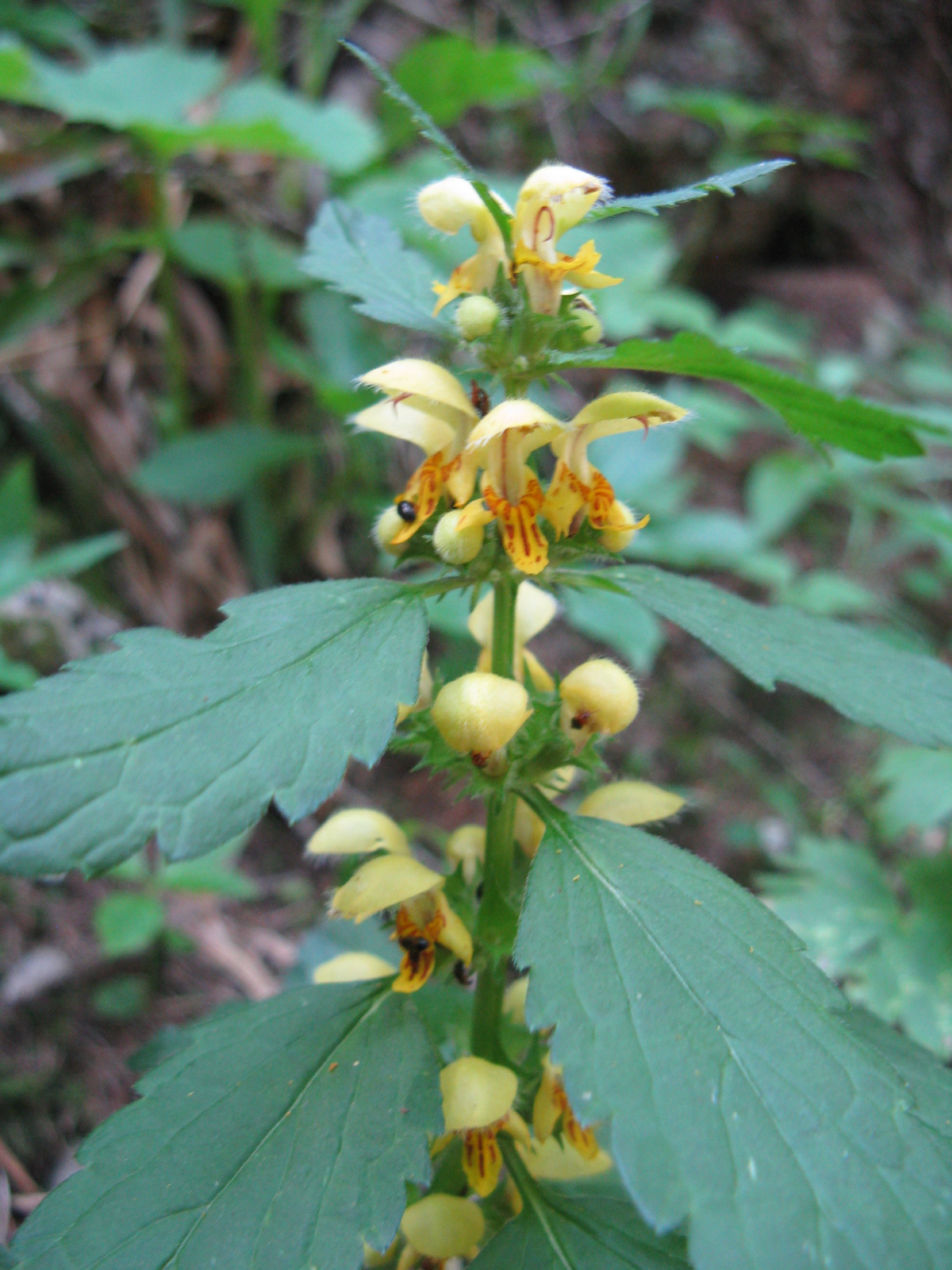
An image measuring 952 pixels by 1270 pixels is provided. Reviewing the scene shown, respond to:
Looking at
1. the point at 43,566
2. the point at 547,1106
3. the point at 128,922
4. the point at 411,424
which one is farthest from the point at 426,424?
the point at 128,922

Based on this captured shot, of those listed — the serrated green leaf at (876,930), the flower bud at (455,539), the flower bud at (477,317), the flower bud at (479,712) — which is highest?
the flower bud at (477,317)

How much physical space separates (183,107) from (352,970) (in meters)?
2.66

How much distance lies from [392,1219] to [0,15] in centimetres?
441

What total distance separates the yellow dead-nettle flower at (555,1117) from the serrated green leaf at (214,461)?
2.10 meters

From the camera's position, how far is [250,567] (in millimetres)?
3135

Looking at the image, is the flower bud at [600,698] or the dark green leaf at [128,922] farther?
the dark green leaf at [128,922]

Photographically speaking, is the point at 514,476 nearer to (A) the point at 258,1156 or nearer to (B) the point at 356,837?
(B) the point at 356,837

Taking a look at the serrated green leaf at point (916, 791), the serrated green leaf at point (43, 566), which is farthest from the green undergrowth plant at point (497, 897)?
the serrated green leaf at point (43, 566)

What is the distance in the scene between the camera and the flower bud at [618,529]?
0.99 metres

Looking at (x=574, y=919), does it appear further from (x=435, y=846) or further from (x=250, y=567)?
(x=250, y=567)

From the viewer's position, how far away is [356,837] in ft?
3.87

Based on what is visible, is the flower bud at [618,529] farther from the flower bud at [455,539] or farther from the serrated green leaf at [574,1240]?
the serrated green leaf at [574,1240]

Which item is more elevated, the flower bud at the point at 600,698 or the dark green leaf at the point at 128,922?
the flower bud at the point at 600,698

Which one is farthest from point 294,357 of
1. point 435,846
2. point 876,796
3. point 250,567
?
point 876,796
